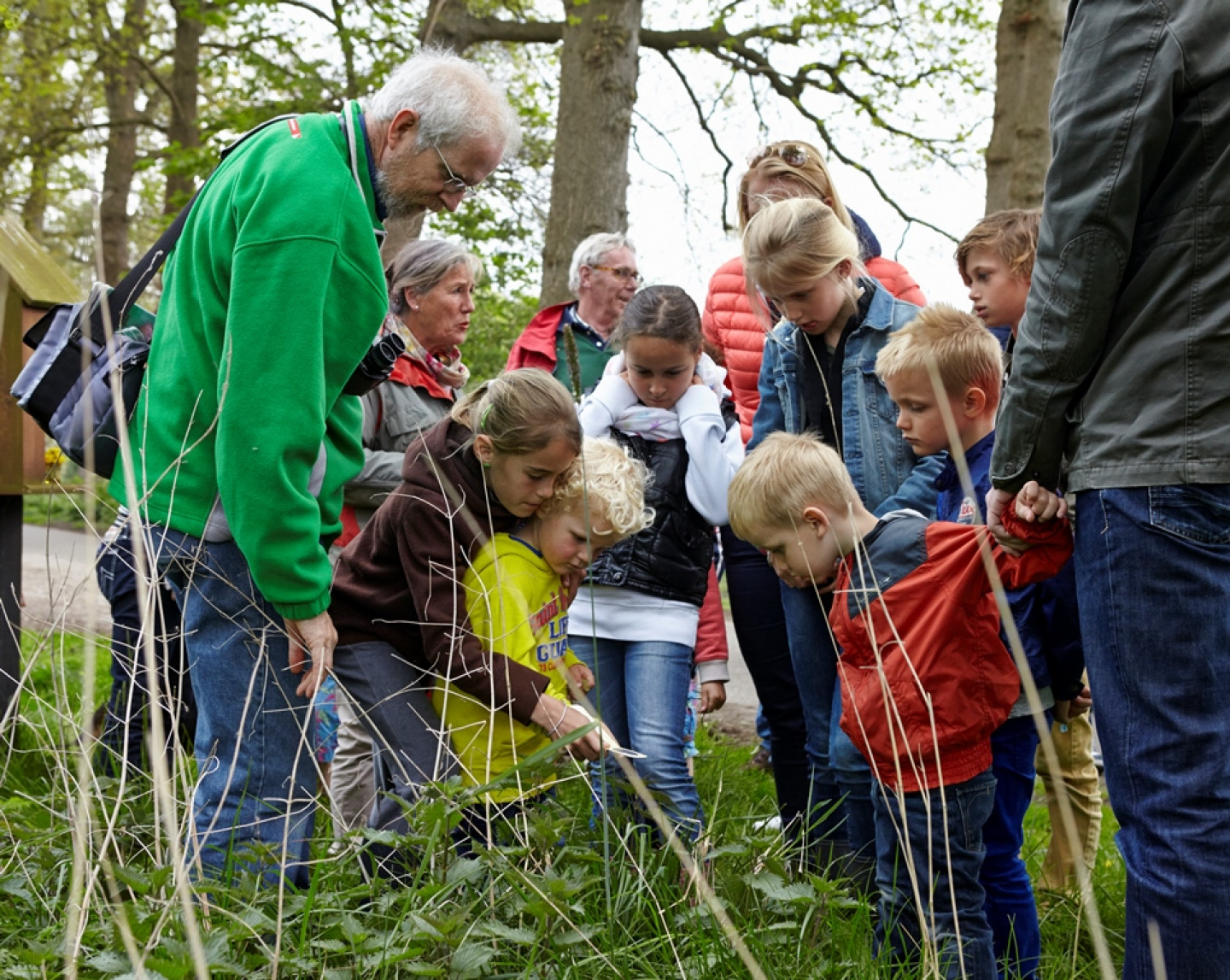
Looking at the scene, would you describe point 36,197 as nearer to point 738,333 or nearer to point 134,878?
point 738,333

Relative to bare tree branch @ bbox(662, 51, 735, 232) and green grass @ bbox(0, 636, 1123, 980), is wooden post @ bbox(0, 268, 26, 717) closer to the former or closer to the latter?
green grass @ bbox(0, 636, 1123, 980)

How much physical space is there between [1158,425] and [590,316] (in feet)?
9.47

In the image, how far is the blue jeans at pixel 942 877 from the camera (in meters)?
2.25

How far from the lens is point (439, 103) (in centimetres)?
236

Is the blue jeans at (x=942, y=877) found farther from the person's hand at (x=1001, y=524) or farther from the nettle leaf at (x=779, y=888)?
the person's hand at (x=1001, y=524)

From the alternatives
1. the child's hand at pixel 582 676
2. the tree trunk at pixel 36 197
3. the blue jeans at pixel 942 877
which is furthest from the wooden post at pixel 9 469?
the tree trunk at pixel 36 197

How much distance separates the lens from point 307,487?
7.73ft

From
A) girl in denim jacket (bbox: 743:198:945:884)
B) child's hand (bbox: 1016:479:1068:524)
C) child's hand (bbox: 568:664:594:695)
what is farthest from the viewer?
girl in denim jacket (bbox: 743:198:945:884)

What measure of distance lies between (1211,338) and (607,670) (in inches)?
75.5

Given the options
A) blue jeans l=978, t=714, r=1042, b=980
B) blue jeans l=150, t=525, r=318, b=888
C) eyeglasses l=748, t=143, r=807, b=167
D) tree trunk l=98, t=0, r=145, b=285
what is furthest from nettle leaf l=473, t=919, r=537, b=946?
tree trunk l=98, t=0, r=145, b=285

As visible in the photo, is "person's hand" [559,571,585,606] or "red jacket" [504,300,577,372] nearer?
"person's hand" [559,571,585,606]

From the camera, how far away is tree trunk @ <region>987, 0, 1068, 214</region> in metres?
6.22

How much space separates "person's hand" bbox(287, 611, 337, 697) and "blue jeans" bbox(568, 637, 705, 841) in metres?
0.84

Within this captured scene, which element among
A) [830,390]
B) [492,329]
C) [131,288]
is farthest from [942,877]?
[492,329]
